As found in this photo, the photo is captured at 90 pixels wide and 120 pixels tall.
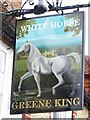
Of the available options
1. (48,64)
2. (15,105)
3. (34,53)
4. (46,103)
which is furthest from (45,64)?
(15,105)

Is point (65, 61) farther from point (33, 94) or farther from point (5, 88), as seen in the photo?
point (5, 88)

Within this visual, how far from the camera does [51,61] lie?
6.40 meters

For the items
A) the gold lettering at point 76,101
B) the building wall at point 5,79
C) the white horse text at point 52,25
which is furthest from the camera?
the building wall at point 5,79

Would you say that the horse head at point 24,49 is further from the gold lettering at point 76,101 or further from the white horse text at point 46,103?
the gold lettering at point 76,101

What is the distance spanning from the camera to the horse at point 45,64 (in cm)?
620

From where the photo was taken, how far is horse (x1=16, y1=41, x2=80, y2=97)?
6195 mm

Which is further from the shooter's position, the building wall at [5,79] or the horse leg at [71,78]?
the building wall at [5,79]

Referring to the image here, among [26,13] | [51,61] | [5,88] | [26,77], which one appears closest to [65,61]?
[51,61]

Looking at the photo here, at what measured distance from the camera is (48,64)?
639 centimetres

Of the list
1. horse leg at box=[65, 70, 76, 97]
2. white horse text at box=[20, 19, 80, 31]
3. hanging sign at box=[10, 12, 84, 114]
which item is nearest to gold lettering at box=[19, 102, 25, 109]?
hanging sign at box=[10, 12, 84, 114]

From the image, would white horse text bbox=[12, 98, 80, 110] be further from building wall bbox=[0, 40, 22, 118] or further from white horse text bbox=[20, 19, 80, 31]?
building wall bbox=[0, 40, 22, 118]

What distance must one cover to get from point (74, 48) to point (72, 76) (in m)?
0.49

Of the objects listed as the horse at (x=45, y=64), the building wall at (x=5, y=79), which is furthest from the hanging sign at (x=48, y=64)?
the building wall at (x=5, y=79)

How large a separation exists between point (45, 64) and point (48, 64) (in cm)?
5
